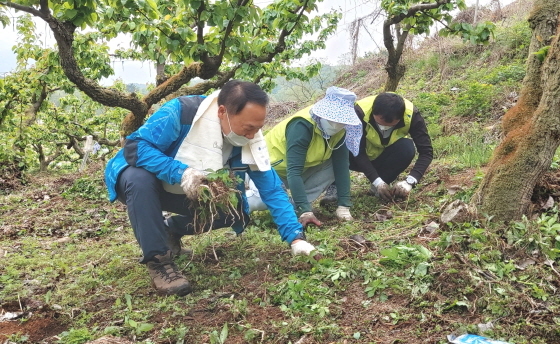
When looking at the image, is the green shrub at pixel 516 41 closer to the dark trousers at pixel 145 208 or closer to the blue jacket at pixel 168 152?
the blue jacket at pixel 168 152

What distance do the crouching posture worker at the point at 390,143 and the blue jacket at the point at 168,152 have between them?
4.95 ft

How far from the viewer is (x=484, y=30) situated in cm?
479

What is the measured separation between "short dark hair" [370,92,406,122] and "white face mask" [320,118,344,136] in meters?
0.44

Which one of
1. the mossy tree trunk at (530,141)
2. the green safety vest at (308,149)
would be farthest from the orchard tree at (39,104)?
the mossy tree trunk at (530,141)

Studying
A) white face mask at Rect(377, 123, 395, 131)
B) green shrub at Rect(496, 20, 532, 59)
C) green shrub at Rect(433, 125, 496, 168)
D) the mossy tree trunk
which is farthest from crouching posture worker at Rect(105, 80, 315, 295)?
green shrub at Rect(496, 20, 532, 59)

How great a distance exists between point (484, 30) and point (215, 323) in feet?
13.9

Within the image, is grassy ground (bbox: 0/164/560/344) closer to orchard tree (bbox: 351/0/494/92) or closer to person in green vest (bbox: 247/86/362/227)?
person in green vest (bbox: 247/86/362/227)

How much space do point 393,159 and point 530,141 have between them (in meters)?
1.85

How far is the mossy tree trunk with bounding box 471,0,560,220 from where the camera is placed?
8.34 feet

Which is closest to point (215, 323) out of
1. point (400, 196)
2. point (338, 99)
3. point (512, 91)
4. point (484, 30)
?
point (338, 99)

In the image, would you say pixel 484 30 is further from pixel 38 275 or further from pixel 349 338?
pixel 38 275

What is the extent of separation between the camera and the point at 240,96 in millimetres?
2553

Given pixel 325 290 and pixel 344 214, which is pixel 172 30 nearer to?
pixel 344 214

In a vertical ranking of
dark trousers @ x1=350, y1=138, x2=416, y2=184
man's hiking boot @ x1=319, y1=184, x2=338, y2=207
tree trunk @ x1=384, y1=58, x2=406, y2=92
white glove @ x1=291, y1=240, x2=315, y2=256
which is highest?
tree trunk @ x1=384, y1=58, x2=406, y2=92
